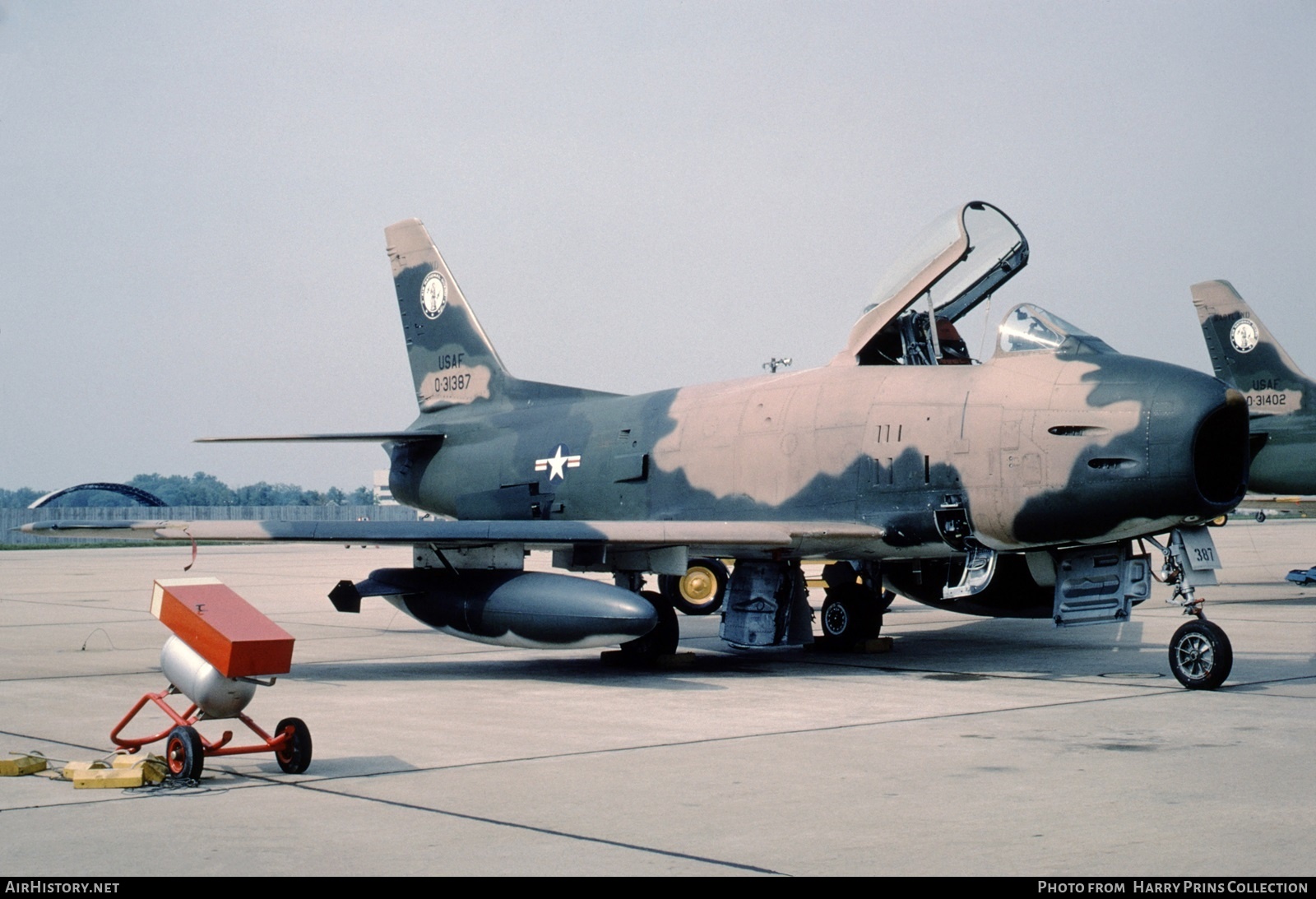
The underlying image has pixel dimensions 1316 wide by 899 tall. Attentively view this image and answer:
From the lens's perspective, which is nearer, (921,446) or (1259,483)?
(921,446)

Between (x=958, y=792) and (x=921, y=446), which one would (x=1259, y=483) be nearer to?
(x=921, y=446)

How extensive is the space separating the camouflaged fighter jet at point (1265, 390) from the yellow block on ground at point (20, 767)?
17.5 meters

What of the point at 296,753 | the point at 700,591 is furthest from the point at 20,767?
the point at 700,591

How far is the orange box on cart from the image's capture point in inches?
259

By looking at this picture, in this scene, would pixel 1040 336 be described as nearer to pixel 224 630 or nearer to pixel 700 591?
pixel 224 630

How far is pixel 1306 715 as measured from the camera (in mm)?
8445

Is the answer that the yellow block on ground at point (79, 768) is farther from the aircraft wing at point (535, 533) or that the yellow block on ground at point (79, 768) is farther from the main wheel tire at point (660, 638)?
the main wheel tire at point (660, 638)

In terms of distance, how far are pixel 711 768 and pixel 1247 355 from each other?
57.8 feet

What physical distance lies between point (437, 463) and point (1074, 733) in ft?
33.3

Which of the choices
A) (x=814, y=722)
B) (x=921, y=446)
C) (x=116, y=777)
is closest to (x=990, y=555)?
(x=921, y=446)

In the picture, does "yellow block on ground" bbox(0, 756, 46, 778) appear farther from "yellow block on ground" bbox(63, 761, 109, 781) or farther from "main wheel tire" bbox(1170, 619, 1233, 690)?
"main wheel tire" bbox(1170, 619, 1233, 690)

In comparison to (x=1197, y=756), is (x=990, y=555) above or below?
above

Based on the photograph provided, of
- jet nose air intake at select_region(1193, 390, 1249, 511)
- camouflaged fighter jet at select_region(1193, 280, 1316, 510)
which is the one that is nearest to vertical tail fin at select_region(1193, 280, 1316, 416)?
camouflaged fighter jet at select_region(1193, 280, 1316, 510)

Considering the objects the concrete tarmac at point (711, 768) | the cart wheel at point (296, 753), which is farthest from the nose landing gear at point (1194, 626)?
the cart wheel at point (296, 753)
